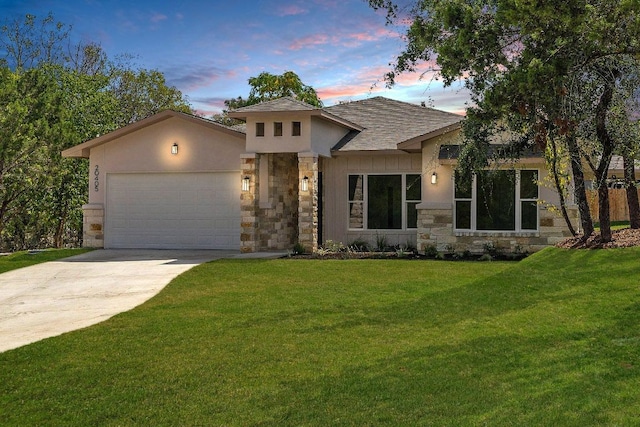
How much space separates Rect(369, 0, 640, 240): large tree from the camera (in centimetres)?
734

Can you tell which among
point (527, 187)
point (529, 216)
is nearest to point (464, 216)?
point (529, 216)

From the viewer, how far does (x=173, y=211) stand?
1983 centimetres

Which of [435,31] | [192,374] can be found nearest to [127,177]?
[435,31]

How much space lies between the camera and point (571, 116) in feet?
29.3

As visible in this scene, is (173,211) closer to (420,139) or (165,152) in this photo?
(165,152)

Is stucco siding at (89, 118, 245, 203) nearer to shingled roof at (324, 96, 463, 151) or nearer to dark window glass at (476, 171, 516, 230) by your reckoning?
shingled roof at (324, 96, 463, 151)

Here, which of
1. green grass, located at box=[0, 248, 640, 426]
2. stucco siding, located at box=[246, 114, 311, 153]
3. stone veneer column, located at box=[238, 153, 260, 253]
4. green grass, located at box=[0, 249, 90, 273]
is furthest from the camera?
stone veneer column, located at box=[238, 153, 260, 253]

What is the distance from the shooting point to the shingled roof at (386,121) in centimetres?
1997

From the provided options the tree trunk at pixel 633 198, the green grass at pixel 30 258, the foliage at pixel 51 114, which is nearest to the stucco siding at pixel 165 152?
the green grass at pixel 30 258

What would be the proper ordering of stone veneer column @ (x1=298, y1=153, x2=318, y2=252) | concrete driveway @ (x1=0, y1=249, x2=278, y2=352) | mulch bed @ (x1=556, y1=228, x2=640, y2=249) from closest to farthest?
concrete driveway @ (x1=0, y1=249, x2=278, y2=352), mulch bed @ (x1=556, y1=228, x2=640, y2=249), stone veneer column @ (x1=298, y1=153, x2=318, y2=252)

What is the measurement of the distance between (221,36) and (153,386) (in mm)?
15981

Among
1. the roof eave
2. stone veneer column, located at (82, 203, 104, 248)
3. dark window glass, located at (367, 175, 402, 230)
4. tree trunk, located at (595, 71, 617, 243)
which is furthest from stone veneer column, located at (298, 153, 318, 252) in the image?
tree trunk, located at (595, 71, 617, 243)

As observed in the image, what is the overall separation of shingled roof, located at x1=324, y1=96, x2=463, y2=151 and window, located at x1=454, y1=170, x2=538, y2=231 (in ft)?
6.88

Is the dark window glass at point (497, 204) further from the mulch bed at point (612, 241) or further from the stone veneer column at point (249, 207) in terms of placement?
the stone veneer column at point (249, 207)
